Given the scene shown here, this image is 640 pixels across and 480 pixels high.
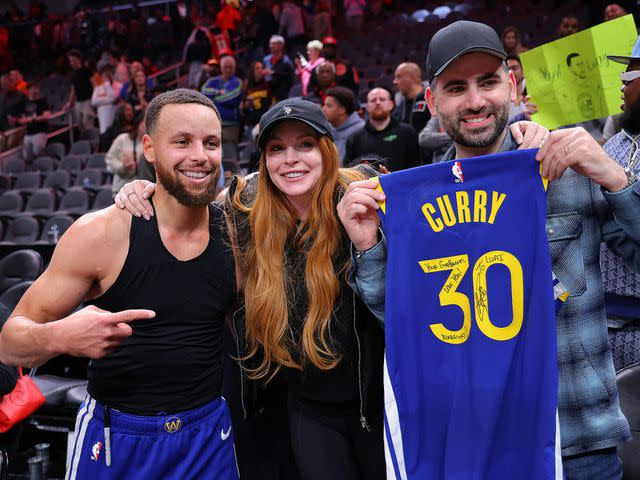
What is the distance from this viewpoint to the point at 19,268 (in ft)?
16.8

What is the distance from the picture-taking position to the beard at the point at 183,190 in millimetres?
2379

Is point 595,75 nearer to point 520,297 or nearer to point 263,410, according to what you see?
point 520,297

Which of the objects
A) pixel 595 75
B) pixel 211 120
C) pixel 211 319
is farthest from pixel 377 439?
pixel 595 75

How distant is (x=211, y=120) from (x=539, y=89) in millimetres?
1807

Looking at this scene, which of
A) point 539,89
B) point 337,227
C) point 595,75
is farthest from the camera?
point 539,89

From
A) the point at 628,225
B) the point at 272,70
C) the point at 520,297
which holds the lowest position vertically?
the point at 520,297

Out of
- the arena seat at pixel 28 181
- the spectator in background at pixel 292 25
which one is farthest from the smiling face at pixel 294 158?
the spectator in background at pixel 292 25

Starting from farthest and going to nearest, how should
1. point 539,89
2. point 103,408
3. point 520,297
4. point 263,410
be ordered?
point 539,89
point 263,410
point 103,408
point 520,297

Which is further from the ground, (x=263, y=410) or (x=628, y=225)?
(x=628, y=225)

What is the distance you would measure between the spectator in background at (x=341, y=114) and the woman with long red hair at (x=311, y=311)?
3237 mm

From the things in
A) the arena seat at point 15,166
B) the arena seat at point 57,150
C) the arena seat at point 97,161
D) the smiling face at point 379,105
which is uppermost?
the arena seat at point 57,150

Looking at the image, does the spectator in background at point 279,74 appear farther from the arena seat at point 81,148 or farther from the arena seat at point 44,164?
the arena seat at point 44,164

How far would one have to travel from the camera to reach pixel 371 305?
2.10m

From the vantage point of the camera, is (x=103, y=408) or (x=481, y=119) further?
(x=103, y=408)
